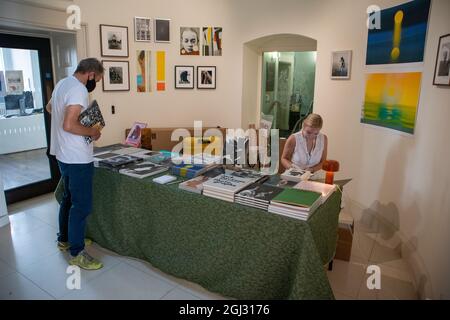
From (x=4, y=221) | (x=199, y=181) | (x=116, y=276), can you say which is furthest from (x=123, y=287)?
(x=4, y=221)

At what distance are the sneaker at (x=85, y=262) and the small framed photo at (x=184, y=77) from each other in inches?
114

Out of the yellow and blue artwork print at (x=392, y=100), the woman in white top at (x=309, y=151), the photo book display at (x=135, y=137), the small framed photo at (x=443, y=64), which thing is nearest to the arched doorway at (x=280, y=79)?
the yellow and blue artwork print at (x=392, y=100)

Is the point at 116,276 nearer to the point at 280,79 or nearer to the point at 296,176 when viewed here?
the point at 296,176

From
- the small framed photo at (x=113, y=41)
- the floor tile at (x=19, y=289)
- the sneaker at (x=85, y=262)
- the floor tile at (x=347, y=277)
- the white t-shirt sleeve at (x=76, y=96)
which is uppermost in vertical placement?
the small framed photo at (x=113, y=41)

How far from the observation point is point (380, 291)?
250cm

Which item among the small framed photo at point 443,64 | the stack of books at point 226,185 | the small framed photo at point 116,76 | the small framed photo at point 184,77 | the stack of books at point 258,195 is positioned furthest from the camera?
the small framed photo at point 184,77

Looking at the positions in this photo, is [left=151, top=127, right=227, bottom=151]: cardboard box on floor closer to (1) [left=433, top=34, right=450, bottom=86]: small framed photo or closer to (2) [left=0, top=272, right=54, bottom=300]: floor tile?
(2) [left=0, top=272, right=54, bottom=300]: floor tile

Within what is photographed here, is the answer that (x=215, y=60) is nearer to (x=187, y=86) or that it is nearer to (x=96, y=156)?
(x=187, y=86)

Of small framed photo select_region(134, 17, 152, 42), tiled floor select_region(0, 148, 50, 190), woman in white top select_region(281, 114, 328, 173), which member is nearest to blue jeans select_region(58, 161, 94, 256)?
woman in white top select_region(281, 114, 328, 173)

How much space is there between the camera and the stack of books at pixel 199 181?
222 centimetres

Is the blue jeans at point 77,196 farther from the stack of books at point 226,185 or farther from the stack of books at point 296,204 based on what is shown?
the stack of books at point 296,204

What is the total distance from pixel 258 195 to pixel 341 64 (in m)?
2.62
